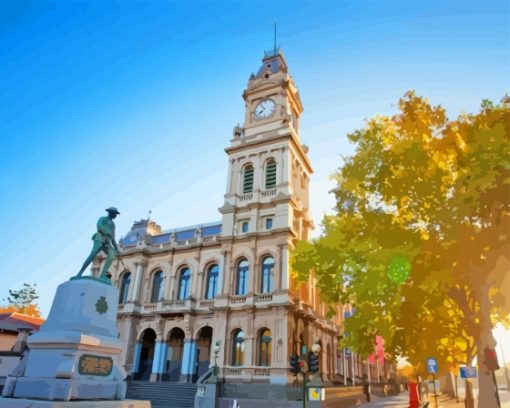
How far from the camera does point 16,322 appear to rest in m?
37.8

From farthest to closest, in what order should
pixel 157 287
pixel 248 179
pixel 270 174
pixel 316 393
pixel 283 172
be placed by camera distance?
pixel 248 179, pixel 157 287, pixel 270 174, pixel 283 172, pixel 316 393

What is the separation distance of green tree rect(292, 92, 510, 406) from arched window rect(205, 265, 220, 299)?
58.1ft

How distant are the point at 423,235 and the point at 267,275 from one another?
17.9 meters

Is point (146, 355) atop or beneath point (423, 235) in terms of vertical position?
beneath

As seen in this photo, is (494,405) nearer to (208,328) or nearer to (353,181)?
(353,181)

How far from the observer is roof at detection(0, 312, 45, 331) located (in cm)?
3569

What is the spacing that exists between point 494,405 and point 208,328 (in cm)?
2352

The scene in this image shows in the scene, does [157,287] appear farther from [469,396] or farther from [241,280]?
[469,396]

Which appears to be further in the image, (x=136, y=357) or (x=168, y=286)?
(x=168, y=286)

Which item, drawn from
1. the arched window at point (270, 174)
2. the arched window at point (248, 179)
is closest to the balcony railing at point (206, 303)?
the arched window at point (248, 179)

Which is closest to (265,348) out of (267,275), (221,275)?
(267,275)

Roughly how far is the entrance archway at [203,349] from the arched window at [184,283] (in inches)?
137

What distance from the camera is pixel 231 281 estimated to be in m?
31.1

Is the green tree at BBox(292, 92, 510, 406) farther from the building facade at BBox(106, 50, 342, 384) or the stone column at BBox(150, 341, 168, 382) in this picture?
the stone column at BBox(150, 341, 168, 382)
